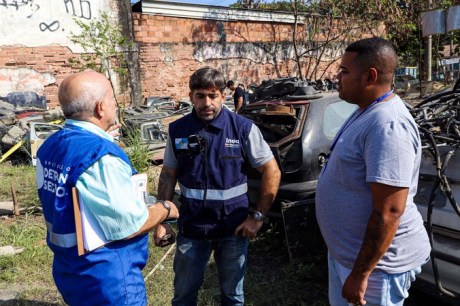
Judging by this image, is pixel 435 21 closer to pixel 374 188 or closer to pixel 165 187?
pixel 165 187

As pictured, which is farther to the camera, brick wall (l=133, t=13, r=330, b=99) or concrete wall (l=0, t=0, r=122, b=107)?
brick wall (l=133, t=13, r=330, b=99)

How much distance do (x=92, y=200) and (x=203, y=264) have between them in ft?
3.53

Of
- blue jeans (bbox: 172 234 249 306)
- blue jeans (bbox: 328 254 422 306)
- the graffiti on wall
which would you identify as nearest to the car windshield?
blue jeans (bbox: 172 234 249 306)

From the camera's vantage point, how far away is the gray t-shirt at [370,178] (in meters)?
1.63

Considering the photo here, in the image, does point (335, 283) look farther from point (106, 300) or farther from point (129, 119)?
point (129, 119)

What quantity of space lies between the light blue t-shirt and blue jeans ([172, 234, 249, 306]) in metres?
0.78

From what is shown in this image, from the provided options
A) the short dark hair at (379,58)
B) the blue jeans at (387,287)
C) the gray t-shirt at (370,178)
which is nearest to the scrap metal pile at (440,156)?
the gray t-shirt at (370,178)

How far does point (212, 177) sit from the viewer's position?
8.05 ft

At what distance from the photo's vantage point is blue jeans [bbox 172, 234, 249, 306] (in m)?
2.49

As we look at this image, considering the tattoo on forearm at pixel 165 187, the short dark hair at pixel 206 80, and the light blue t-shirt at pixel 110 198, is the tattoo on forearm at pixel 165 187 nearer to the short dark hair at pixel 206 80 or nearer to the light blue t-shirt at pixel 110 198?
the short dark hair at pixel 206 80

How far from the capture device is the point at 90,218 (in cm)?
170

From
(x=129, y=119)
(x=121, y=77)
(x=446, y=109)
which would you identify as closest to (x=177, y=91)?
(x=121, y=77)

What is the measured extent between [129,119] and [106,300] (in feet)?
22.9

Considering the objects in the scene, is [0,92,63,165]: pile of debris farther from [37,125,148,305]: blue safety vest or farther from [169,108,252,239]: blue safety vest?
[37,125,148,305]: blue safety vest
